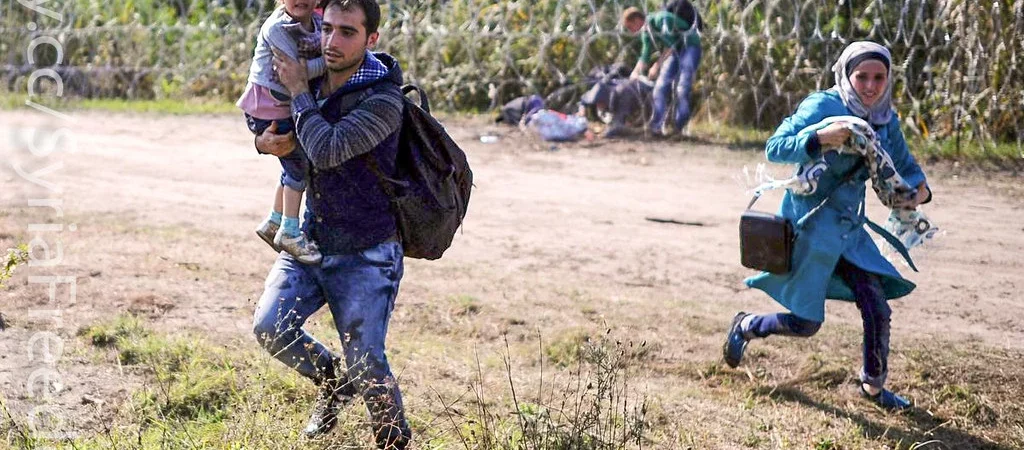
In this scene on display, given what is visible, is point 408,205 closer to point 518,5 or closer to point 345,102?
point 345,102

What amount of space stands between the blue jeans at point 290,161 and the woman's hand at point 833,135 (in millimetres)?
1994

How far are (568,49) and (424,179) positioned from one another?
972cm

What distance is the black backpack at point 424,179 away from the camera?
13.8 feet

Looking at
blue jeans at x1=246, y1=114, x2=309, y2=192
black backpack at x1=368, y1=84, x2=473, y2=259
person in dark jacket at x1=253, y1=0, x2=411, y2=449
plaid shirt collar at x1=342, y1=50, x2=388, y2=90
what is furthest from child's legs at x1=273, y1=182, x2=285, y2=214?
plaid shirt collar at x1=342, y1=50, x2=388, y2=90

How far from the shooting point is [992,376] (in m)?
5.77

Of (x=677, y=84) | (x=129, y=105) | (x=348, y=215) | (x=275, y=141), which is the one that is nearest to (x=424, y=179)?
(x=348, y=215)

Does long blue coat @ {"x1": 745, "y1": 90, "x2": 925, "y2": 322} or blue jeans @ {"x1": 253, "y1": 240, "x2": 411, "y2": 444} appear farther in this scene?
long blue coat @ {"x1": 745, "y1": 90, "x2": 925, "y2": 322}

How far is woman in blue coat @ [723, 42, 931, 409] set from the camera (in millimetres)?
5211

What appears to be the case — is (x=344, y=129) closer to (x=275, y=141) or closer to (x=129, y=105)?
(x=275, y=141)

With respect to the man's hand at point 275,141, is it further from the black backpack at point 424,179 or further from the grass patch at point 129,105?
the grass patch at point 129,105

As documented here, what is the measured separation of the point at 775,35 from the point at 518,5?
A: 279 cm

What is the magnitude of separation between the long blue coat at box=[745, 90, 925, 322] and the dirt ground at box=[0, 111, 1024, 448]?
438 millimetres

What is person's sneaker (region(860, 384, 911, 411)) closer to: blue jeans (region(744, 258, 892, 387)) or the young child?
blue jeans (region(744, 258, 892, 387))

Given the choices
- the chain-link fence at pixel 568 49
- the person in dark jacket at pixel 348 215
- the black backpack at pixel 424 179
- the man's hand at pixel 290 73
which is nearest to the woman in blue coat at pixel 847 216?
the black backpack at pixel 424 179
